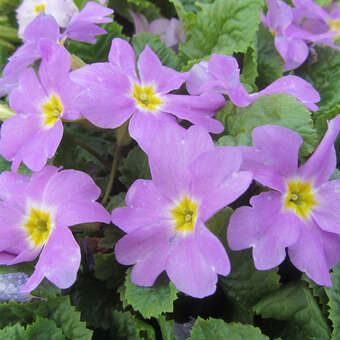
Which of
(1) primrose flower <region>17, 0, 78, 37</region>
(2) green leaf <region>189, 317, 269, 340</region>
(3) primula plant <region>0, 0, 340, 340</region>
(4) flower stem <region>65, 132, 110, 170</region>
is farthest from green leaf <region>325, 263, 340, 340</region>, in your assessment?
(1) primrose flower <region>17, 0, 78, 37</region>

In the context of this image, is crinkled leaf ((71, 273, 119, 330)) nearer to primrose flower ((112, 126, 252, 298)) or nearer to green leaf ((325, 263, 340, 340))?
primrose flower ((112, 126, 252, 298))

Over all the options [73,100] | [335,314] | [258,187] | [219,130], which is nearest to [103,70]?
[73,100]

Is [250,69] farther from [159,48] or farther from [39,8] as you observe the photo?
[39,8]

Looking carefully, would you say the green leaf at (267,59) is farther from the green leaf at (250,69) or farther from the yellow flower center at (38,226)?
the yellow flower center at (38,226)

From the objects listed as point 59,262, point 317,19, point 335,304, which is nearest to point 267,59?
point 317,19

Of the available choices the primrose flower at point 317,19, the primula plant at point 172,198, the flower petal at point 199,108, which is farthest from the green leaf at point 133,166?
the primrose flower at point 317,19
